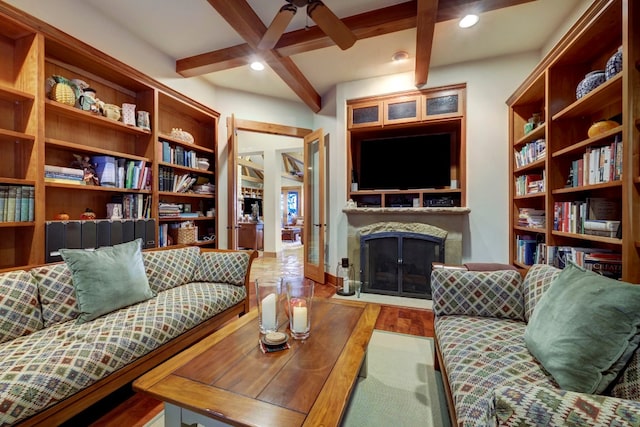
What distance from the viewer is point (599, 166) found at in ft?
6.09

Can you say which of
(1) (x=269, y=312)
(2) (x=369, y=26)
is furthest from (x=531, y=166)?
(1) (x=269, y=312)

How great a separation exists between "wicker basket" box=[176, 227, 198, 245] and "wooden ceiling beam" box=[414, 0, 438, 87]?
10.7ft

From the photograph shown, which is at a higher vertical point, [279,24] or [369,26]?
[369,26]

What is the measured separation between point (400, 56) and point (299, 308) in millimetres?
2977

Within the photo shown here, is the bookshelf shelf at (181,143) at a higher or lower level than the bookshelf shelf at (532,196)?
higher

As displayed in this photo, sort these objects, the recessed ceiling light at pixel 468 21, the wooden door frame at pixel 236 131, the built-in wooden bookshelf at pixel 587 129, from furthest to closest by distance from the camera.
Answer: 1. the wooden door frame at pixel 236 131
2. the recessed ceiling light at pixel 468 21
3. the built-in wooden bookshelf at pixel 587 129

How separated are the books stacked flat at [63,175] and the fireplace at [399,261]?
3023 mm

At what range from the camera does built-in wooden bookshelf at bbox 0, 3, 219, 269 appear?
1998 mm

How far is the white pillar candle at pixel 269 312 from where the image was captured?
1.39m

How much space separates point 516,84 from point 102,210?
4.65 meters

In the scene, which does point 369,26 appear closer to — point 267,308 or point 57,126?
point 267,308

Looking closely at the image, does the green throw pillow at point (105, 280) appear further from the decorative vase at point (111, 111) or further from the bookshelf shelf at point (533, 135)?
the bookshelf shelf at point (533, 135)

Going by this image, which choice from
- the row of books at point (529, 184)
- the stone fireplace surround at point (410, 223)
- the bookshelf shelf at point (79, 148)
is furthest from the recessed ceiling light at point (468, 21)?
the bookshelf shelf at point (79, 148)

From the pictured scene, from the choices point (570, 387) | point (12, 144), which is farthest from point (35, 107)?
point (570, 387)
